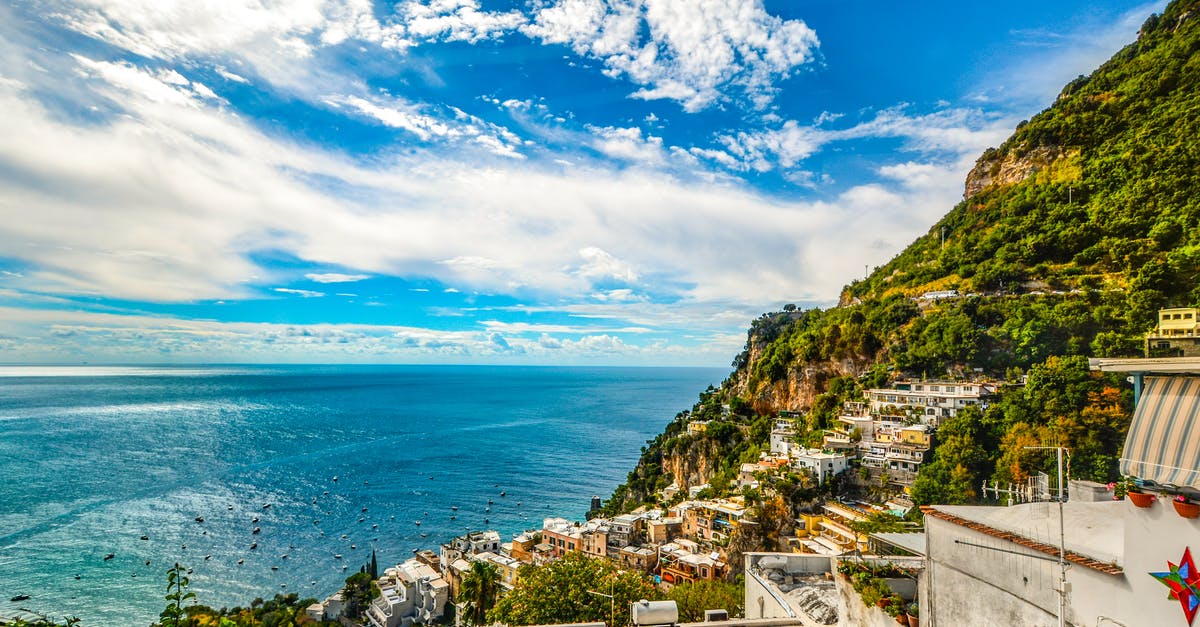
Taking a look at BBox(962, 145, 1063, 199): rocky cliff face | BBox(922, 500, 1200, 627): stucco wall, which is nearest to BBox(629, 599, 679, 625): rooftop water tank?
BBox(922, 500, 1200, 627): stucco wall

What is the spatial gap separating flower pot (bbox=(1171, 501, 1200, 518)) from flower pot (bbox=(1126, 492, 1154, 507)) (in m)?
0.17

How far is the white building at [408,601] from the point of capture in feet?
97.1

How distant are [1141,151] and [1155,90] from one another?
27.2 feet

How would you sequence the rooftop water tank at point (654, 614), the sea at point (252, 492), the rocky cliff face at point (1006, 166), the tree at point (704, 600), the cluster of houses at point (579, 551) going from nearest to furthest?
the rooftop water tank at point (654, 614)
the tree at point (704, 600)
the cluster of houses at point (579, 551)
the sea at point (252, 492)
the rocky cliff face at point (1006, 166)

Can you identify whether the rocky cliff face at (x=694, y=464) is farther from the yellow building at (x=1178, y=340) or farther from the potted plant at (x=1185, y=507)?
the potted plant at (x=1185, y=507)

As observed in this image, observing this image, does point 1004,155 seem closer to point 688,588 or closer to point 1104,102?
point 1104,102

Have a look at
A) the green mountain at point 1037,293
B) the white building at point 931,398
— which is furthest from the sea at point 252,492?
the white building at point 931,398

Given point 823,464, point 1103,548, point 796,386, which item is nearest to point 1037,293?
point 796,386

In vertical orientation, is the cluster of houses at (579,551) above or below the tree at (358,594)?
above

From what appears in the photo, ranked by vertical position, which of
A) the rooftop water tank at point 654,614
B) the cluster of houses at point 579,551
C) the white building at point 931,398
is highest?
the white building at point 931,398

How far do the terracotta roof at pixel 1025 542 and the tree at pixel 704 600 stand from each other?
1129 cm

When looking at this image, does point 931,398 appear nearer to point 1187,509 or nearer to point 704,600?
point 704,600

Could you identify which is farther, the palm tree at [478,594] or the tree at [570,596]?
the palm tree at [478,594]

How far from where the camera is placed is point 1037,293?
119 ft
